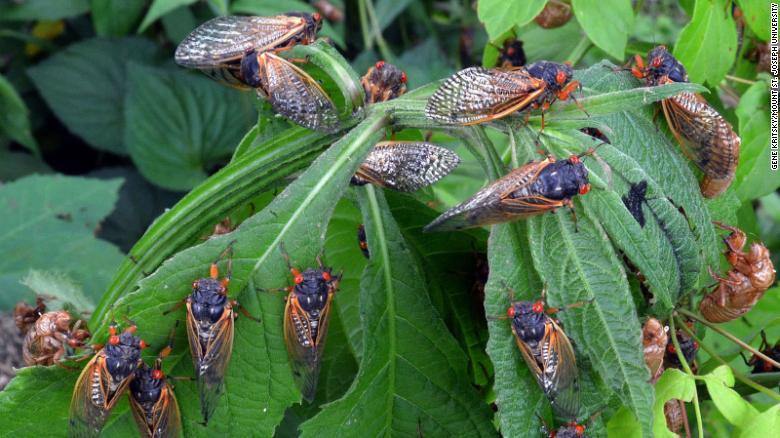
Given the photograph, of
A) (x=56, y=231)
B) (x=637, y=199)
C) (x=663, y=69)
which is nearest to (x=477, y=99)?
(x=637, y=199)

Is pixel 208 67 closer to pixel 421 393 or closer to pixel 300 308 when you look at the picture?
pixel 300 308

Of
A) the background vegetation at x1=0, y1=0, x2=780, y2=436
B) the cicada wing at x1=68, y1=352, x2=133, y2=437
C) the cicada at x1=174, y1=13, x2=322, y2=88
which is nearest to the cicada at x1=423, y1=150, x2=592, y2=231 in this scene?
the background vegetation at x1=0, y1=0, x2=780, y2=436

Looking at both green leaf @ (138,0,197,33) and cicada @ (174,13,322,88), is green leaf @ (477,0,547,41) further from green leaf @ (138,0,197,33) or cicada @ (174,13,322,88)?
green leaf @ (138,0,197,33)

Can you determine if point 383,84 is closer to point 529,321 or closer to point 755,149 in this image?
point 529,321

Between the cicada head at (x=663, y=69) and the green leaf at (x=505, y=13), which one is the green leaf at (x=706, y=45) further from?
the green leaf at (x=505, y=13)

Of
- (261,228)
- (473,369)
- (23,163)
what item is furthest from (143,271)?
(23,163)

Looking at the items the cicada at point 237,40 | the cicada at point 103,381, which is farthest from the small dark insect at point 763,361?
the cicada at point 103,381
